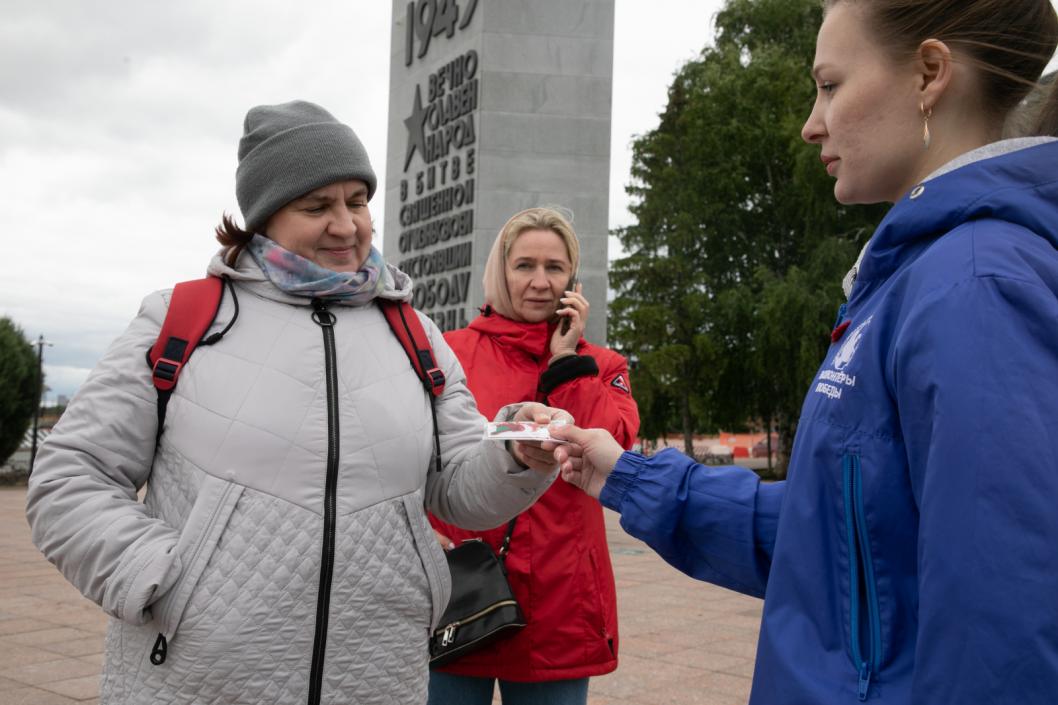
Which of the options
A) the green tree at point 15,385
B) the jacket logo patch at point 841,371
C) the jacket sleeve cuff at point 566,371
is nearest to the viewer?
the jacket logo patch at point 841,371

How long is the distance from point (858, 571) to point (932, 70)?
2.48ft

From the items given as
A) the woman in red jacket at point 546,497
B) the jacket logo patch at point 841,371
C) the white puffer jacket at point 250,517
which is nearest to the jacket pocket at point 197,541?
the white puffer jacket at point 250,517

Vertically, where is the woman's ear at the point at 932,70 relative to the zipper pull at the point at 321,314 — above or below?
above

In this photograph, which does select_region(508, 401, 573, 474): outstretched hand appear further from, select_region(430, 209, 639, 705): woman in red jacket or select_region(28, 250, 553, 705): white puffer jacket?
select_region(430, 209, 639, 705): woman in red jacket

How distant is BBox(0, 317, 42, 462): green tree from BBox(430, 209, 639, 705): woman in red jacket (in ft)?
69.0

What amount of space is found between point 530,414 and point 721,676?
370 cm

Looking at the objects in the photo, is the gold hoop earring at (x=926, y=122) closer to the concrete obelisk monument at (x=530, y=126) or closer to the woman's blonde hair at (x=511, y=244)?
the woman's blonde hair at (x=511, y=244)

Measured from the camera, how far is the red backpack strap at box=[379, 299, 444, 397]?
7.82 ft

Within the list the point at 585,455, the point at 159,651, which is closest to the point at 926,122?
the point at 585,455

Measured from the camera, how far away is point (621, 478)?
1.95 m

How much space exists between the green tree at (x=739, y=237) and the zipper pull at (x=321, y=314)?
21812mm

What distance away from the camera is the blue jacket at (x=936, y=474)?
1092 mm


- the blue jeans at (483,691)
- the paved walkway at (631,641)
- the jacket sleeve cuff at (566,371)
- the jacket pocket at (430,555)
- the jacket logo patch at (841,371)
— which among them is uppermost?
the jacket logo patch at (841,371)

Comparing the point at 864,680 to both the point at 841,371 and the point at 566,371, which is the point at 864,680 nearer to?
the point at 841,371
